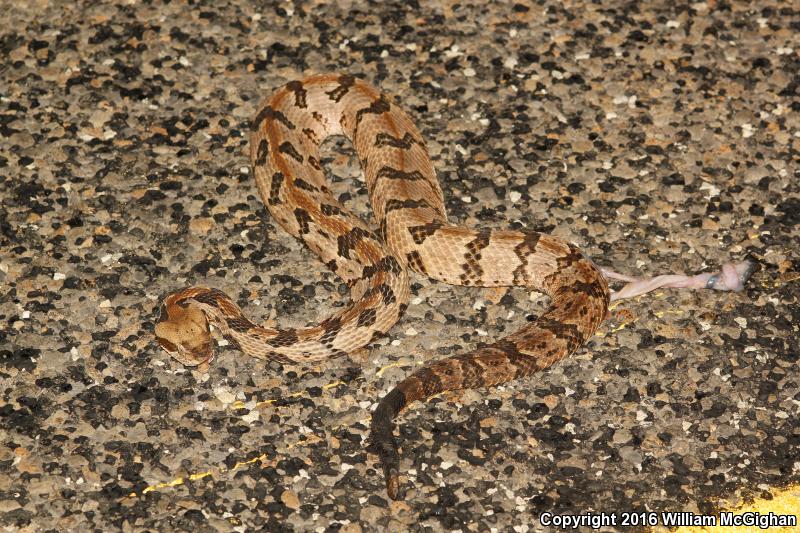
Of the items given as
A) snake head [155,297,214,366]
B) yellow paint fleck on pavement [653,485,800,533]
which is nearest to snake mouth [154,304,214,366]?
snake head [155,297,214,366]

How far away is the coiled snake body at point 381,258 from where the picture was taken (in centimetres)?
673

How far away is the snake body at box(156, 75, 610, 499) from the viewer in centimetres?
672

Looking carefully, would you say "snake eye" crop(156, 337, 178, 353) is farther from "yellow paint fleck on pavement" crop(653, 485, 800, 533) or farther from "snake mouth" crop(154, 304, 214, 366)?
"yellow paint fleck on pavement" crop(653, 485, 800, 533)

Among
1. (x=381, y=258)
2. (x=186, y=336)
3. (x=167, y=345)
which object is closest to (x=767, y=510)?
(x=381, y=258)

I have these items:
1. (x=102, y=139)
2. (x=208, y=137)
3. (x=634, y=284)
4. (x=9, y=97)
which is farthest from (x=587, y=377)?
(x=9, y=97)

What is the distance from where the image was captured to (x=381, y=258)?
7.45 m

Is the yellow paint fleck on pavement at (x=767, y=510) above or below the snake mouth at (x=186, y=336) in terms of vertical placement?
below

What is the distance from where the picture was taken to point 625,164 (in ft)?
26.9

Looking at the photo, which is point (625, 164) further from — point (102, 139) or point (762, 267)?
point (102, 139)

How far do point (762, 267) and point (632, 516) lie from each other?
245 cm

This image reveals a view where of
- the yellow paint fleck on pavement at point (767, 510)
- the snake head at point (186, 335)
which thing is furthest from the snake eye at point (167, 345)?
the yellow paint fleck on pavement at point (767, 510)

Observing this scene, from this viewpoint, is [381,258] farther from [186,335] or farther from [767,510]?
[767,510]

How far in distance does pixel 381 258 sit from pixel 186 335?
152cm

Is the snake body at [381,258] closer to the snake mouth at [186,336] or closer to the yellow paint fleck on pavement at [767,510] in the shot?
the snake mouth at [186,336]
